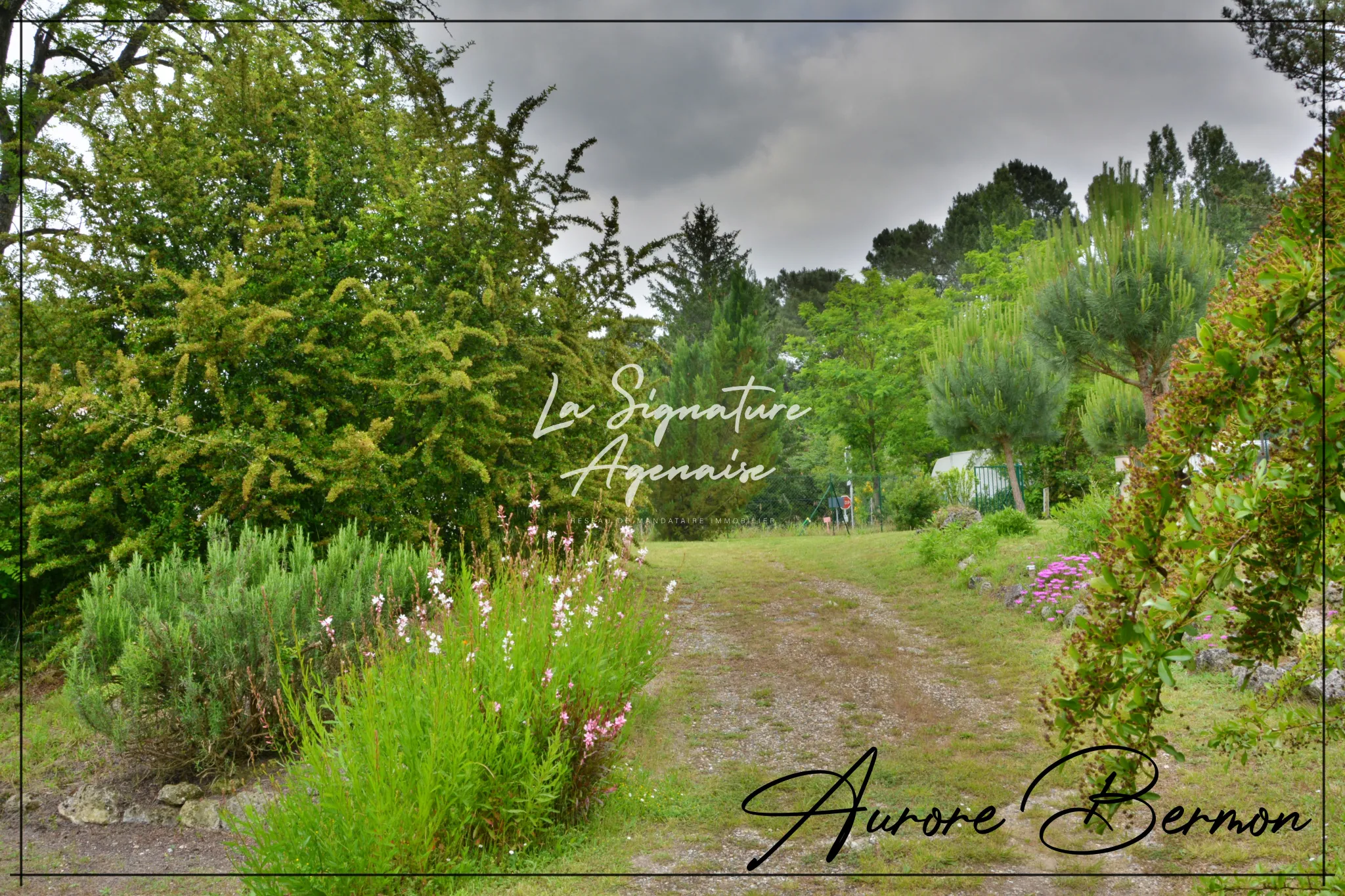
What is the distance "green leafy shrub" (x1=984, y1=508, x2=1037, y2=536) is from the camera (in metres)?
10.3

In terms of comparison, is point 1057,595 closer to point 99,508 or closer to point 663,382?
point 663,382

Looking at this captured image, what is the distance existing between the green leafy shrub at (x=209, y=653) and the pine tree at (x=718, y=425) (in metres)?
5.24

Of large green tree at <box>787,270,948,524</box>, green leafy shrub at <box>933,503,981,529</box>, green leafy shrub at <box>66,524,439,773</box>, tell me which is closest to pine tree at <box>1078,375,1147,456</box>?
large green tree at <box>787,270,948,524</box>

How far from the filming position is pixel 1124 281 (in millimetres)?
9688

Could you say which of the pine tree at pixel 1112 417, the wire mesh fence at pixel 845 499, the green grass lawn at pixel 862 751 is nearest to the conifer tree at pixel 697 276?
the green grass lawn at pixel 862 751

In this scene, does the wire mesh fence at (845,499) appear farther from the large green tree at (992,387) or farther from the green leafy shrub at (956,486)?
the large green tree at (992,387)

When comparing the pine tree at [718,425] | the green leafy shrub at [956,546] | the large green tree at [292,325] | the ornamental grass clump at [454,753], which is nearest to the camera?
the ornamental grass clump at [454,753]

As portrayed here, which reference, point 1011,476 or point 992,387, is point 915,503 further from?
point 992,387

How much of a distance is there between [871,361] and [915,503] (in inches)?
124

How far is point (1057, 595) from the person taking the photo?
7.11 meters

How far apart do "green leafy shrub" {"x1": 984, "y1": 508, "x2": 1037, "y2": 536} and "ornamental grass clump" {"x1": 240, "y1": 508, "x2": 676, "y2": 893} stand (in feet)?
23.8

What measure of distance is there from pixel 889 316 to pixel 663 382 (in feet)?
23.2

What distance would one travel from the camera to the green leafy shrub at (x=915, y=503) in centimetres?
1465

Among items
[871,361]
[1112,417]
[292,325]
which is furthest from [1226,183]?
[292,325]
